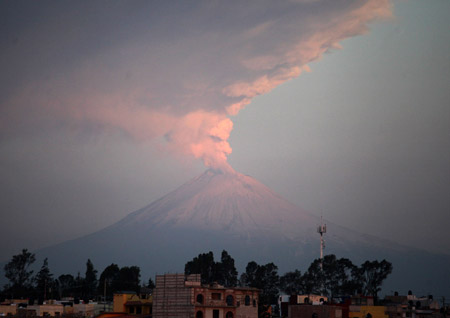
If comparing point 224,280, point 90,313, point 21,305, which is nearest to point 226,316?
point 90,313

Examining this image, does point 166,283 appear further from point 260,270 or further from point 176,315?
point 260,270

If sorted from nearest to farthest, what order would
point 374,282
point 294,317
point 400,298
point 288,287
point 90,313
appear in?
point 294,317, point 90,313, point 400,298, point 374,282, point 288,287

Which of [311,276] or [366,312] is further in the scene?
[311,276]

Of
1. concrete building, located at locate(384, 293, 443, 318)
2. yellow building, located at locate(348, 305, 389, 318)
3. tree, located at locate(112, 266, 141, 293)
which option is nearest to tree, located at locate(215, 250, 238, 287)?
tree, located at locate(112, 266, 141, 293)

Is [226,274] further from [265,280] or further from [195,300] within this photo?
[195,300]

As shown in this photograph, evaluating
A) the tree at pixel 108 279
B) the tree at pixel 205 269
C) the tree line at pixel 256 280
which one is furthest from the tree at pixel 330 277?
the tree at pixel 108 279

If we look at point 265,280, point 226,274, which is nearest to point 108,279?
point 226,274

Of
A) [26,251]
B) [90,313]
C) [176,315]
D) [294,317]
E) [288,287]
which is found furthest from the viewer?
[26,251]

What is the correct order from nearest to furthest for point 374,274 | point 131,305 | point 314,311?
point 314,311 < point 131,305 < point 374,274
